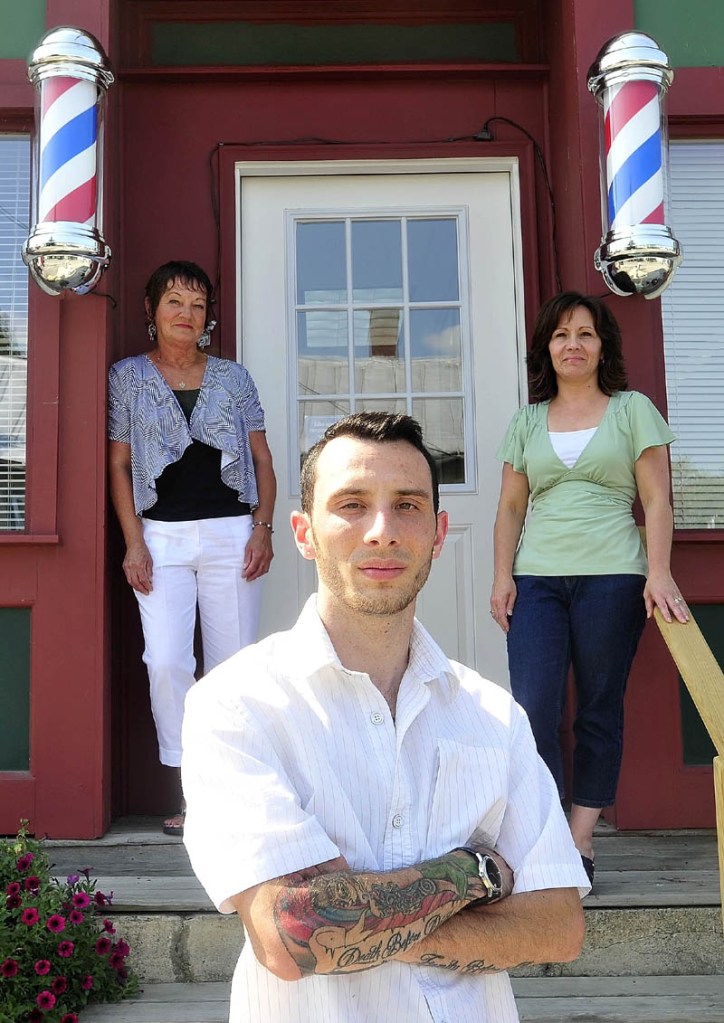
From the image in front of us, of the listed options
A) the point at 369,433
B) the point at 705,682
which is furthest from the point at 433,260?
the point at 369,433

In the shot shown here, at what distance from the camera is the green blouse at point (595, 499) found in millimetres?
3135

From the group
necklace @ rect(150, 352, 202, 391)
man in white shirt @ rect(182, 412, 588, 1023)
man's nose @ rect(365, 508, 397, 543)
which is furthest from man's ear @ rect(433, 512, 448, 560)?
necklace @ rect(150, 352, 202, 391)

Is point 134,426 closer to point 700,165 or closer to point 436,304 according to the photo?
point 436,304

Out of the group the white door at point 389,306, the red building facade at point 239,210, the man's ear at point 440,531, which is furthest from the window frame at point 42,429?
the man's ear at point 440,531

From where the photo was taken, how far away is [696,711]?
380 centimetres

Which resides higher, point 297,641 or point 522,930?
point 297,641

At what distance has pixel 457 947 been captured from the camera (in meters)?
1.54

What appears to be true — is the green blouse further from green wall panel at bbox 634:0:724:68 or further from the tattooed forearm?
the tattooed forearm

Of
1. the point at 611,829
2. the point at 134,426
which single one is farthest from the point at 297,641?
the point at 611,829

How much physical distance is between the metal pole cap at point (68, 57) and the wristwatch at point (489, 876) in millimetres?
2934

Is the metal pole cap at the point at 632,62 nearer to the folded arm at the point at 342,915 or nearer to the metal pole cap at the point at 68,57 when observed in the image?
the metal pole cap at the point at 68,57

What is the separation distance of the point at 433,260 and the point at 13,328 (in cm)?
162

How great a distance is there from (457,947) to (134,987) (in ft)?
4.94

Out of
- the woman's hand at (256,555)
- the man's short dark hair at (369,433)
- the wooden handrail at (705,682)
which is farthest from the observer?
the woman's hand at (256,555)
